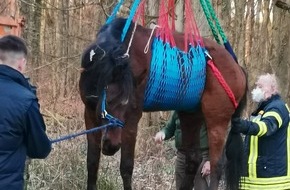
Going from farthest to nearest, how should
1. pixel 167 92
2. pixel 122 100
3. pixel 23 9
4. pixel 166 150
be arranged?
1. pixel 23 9
2. pixel 166 150
3. pixel 167 92
4. pixel 122 100

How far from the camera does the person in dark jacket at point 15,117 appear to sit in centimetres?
312

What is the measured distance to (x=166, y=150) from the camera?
335 inches

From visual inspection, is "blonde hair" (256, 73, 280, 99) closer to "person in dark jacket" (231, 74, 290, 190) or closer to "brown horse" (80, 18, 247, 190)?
"person in dark jacket" (231, 74, 290, 190)

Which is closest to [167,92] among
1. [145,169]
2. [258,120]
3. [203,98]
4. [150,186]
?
[203,98]

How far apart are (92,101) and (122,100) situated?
0.78 feet

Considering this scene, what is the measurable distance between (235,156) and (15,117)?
2.52 m

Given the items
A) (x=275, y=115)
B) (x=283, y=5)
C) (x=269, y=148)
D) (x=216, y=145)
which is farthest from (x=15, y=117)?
(x=283, y=5)

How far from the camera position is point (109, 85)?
4.00 m

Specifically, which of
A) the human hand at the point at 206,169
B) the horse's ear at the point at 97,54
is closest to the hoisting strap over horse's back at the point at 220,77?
the human hand at the point at 206,169

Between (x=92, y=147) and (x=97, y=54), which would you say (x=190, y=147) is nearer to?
(x=92, y=147)

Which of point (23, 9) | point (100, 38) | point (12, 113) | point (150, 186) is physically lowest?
point (150, 186)

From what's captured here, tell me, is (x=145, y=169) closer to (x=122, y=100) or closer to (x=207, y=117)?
(x=207, y=117)

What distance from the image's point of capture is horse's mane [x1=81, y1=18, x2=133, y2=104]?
398 cm

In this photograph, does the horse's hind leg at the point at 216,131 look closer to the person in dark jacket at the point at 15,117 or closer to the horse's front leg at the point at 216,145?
the horse's front leg at the point at 216,145
